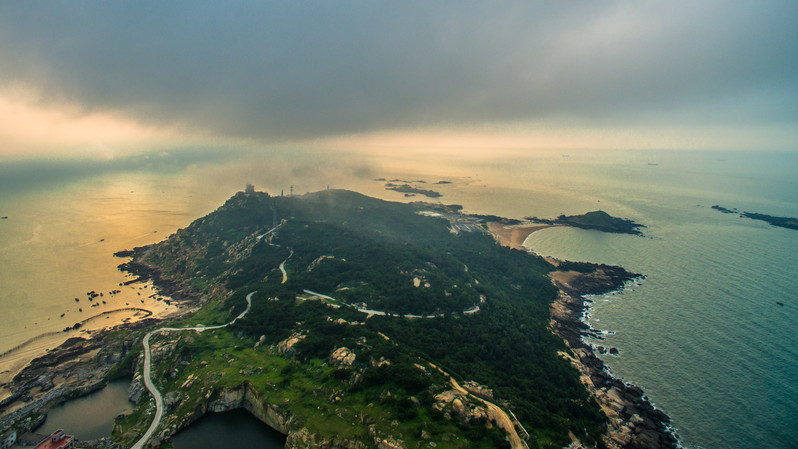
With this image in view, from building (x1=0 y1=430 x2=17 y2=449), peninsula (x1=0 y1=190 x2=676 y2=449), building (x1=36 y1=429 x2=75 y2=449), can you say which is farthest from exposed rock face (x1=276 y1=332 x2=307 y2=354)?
building (x1=0 y1=430 x2=17 y2=449)

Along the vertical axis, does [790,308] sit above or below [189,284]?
above

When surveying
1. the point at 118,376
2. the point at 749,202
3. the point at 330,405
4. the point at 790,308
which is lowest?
the point at 118,376

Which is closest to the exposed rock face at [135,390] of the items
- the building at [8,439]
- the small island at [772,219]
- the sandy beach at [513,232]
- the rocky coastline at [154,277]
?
the building at [8,439]

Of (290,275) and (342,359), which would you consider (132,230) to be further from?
(342,359)

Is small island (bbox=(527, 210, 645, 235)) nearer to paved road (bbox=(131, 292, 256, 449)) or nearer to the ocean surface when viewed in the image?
the ocean surface

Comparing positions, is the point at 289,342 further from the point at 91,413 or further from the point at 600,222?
the point at 600,222

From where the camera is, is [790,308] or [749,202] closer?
[790,308]

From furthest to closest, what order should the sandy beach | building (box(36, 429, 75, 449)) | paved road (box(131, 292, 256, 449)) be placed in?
the sandy beach < paved road (box(131, 292, 256, 449)) < building (box(36, 429, 75, 449))

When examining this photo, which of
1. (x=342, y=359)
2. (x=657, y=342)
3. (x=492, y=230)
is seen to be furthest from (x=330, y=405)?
(x=492, y=230)
